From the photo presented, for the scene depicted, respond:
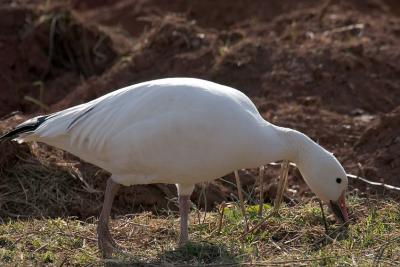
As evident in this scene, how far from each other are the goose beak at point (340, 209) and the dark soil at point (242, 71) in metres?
1.54

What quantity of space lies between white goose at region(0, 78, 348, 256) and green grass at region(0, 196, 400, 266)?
0.27 metres

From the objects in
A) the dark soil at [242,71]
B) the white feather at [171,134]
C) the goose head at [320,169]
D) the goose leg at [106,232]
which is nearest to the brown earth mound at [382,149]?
the dark soil at [242,71]

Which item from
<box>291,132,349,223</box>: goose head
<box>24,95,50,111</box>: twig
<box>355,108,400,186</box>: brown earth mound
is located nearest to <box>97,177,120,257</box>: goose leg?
<box>291,132,349,223</box>: goose head

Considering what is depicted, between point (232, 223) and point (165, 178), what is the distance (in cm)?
94

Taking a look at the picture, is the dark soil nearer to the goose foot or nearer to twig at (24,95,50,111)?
twig at (24,95,50,111)

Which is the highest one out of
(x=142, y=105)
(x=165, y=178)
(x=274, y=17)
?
(x=142, y=105)

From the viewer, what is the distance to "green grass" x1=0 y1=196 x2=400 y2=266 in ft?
25.7

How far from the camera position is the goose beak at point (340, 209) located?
A: 343 inches

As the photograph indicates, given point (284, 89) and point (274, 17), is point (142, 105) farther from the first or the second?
point (274, 17)

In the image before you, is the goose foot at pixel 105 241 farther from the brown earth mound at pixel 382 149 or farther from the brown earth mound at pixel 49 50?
the brown earth mound at pixel 49 50

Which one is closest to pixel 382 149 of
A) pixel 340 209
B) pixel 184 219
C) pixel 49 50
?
pixel 340 209

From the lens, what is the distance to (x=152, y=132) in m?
8.00

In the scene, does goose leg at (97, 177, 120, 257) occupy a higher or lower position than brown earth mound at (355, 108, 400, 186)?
higher

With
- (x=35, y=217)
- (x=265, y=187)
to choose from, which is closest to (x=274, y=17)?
(x=265, y=187)
